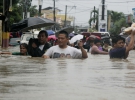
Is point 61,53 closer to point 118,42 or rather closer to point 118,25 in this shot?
point 118,42

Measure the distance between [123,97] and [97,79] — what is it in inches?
64.0

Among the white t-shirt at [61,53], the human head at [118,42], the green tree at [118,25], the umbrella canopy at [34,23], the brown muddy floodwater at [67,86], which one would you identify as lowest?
the brown muddy floodwater at [67,86]

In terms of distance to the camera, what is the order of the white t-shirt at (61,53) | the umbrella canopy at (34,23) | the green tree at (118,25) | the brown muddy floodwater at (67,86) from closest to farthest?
the brown muddy floodwater at (67,86), the white t-shirt at (61,53), the umbrella canopy at (34,23), the green tree at (118,25)

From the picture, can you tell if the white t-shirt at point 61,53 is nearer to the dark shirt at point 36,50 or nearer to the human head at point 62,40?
the human head at point 62,40

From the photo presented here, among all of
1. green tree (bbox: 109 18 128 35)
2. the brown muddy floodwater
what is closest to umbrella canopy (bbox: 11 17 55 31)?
the brown muddy floodwater

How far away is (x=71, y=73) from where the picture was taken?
7.46 m

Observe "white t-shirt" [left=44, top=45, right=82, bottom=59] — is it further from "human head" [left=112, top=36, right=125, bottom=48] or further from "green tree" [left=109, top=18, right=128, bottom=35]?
"green tree" [left=109, top=18, right=128, bottom=35]

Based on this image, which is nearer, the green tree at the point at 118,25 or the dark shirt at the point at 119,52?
the dark shirt at the point at 119,52

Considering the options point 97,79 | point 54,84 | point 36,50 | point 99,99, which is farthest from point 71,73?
point 36,50

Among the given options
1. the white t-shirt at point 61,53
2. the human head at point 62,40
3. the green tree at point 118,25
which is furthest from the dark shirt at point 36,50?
the green tree at point 118,25

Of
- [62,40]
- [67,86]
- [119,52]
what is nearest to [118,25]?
[119,52]

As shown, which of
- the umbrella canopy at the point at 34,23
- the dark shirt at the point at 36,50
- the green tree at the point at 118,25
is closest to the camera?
the dark shirt at the point at 36,50

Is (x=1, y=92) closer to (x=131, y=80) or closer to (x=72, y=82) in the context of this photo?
(x=72, y=82)

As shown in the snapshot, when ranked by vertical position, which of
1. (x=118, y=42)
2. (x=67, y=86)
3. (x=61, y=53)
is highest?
(x=118, y=42)
